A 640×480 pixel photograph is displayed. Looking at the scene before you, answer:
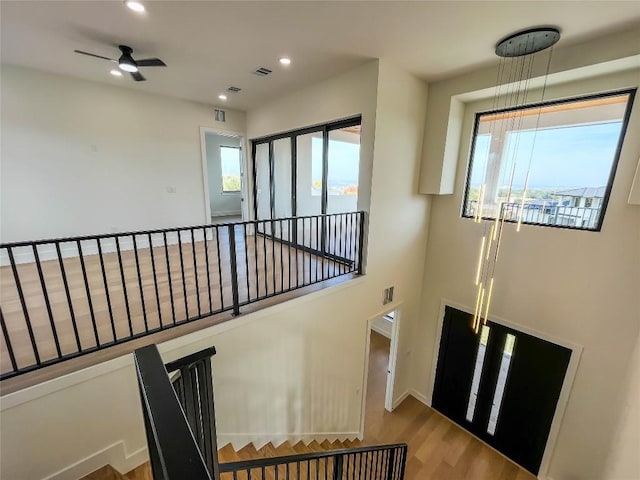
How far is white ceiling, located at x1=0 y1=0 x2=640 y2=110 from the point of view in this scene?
7.73 ft

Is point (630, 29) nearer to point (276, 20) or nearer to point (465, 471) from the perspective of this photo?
point (276, 20)

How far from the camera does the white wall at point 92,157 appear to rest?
13.1ft

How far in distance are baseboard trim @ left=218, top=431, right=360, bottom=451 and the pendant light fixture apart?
9.11ft

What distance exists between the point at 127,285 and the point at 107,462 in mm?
2031

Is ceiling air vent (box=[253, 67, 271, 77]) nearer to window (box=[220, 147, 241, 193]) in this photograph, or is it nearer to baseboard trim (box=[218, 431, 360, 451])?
baseboard trim (box=[218, 431, 360, 451])

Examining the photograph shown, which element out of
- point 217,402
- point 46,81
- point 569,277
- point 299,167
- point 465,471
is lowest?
point 465,471

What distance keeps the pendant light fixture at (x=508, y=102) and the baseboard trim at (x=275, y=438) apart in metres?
2.78

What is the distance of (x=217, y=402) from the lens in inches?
109

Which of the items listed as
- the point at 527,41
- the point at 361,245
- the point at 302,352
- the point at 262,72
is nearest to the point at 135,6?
the point at 262,72

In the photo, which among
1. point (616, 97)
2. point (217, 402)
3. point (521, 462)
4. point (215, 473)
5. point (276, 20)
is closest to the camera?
point (215, 473)

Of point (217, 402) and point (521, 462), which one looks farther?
point (521, 462)

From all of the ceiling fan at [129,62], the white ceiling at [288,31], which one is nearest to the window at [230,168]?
the white ceiling at [288,31]

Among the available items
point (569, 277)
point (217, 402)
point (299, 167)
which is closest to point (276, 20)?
point (299, 167)

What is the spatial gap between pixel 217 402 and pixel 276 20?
150 inches
